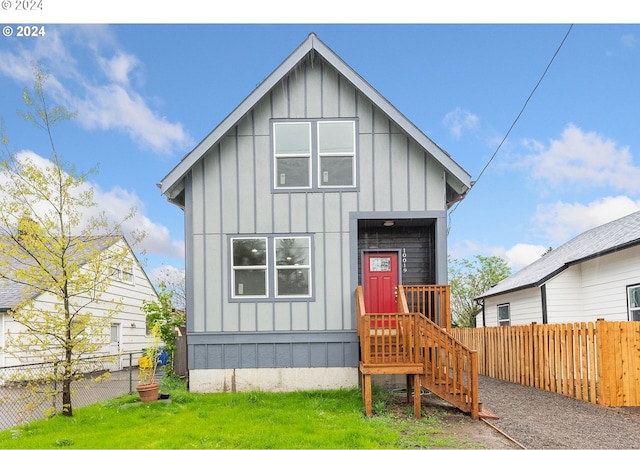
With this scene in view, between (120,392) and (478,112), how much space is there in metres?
15.4

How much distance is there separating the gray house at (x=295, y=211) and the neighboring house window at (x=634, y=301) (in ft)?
16.0

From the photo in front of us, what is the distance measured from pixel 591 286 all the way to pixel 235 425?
10.8m

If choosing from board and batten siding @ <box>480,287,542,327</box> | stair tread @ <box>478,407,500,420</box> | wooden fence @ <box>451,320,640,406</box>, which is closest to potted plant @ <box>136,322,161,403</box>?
stair tread @ <box>478,407,500,420</box>

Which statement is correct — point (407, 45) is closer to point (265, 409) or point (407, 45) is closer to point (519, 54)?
point (519, 54)

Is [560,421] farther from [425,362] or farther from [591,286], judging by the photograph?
[591,286]

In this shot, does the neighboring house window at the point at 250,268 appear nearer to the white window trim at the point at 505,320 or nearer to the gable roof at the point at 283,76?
the gable roof at the point at 283,76

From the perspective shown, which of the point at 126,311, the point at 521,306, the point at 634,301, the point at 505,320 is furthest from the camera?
the point at 126,311

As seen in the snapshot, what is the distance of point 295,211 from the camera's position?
10.7 metres

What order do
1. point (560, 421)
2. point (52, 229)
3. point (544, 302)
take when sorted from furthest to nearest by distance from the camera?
point (544, 302)
point (52, 229)
point (560, 421)

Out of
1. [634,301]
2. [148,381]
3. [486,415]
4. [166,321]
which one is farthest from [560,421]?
[166,321]

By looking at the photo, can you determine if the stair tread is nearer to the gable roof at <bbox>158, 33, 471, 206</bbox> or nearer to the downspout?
the gable roof at <bbox>158, 33, 471, 206</bbox>

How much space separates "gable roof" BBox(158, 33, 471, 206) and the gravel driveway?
4601 mm

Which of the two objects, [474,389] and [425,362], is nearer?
[474,389]

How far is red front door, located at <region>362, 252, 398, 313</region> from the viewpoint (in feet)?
37.2
